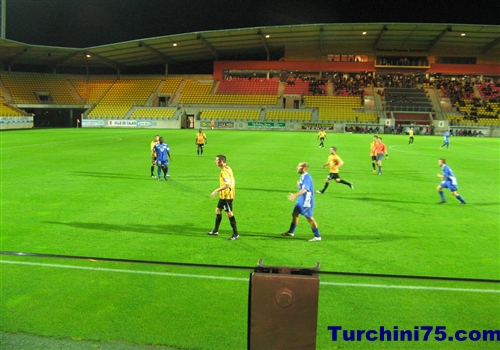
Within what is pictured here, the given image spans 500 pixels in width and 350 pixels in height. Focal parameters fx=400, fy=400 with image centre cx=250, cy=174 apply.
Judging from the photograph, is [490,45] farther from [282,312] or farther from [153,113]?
[282,312]

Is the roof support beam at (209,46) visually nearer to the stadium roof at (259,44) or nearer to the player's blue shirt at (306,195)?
the stadium roof at (259,44)

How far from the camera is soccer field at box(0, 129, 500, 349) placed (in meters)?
5.51

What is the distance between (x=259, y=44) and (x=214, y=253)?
66.8 meters

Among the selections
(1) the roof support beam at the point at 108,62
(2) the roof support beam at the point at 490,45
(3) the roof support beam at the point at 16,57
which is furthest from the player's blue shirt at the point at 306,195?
(2) the roof support beam at the point at 490,45

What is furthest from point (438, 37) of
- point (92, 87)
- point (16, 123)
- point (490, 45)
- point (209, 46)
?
point (16, 123)

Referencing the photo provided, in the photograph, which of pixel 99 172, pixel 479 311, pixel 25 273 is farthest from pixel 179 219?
pixel 99 172

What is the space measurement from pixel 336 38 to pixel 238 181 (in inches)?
2251

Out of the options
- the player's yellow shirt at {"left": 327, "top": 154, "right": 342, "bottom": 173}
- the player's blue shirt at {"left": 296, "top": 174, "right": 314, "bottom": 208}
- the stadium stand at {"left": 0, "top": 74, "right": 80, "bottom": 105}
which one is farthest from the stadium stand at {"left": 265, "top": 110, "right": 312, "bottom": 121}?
the player's blue shirt at {"left": 296, "top": 174, "right": 314, "bottom": 208}

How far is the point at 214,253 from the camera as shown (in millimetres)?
8531

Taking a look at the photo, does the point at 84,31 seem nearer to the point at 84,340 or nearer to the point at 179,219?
the point at 179,219

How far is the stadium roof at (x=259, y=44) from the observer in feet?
204

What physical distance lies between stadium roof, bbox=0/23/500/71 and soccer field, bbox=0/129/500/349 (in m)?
49.9

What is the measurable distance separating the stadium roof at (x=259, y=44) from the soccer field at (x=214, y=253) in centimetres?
4989

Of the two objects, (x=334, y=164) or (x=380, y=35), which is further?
(x=380, y=35)
